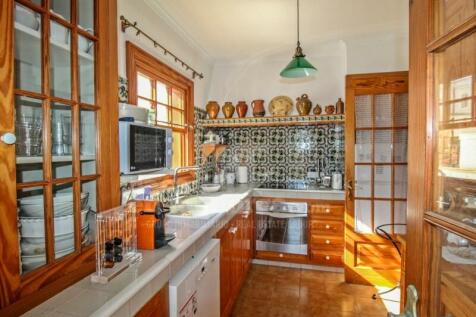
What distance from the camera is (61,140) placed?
104 cm

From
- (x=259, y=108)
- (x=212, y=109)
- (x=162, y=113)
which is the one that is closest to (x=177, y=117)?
(x=162, y=113)

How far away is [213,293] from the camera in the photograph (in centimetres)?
169

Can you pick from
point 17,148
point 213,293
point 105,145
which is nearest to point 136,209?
point 105,145

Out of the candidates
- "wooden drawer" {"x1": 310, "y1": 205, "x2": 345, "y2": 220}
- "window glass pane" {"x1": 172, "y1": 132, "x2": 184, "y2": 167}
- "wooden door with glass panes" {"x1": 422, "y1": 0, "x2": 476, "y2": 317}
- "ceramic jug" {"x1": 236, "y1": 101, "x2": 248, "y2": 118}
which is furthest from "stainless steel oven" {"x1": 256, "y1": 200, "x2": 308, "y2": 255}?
"wooden door with glass panes" {"x1": 422, "y1": 0, "x2": 476, "y2": 317}

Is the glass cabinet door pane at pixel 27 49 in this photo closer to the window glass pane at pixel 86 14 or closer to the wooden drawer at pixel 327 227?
the window glass pane at pixel 86 14

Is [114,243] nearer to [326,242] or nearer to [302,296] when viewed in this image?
[302,296]

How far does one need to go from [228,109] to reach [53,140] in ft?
8.72

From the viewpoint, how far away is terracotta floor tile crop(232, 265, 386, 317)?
7.61ft

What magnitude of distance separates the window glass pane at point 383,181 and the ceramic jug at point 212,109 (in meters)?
1.97

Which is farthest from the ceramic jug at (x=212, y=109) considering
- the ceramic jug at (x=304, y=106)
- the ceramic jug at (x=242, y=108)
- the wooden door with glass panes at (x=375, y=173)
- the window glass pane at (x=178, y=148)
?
the wooden door with glass panes at (x=375, y=173)

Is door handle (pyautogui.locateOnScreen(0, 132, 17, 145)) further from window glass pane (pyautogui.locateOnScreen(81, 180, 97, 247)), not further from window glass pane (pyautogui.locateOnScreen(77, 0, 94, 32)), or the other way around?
window glass pane (pyautogui.locateOnScreen(77, 0, 94, 32))

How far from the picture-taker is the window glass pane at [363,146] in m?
2.80

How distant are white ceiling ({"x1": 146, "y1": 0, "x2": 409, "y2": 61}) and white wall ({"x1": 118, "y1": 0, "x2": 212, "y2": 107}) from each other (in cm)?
7

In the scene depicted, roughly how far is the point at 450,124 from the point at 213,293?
5.09 feet
